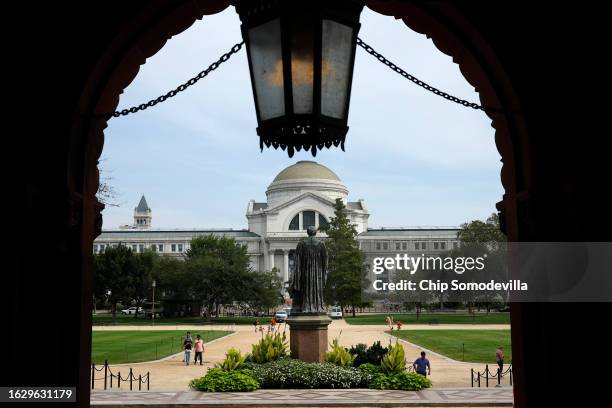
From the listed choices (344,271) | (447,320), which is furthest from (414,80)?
(344,271)

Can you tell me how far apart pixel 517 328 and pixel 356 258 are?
62.5m

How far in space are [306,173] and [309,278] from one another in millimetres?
100408

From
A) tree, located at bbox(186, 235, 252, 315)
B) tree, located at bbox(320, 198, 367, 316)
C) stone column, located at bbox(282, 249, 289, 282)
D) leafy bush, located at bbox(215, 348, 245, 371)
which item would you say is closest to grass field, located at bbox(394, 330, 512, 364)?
leafy bush, located at bbox(215, 348, 245, 371)

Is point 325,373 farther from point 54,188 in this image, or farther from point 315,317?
point 54,188

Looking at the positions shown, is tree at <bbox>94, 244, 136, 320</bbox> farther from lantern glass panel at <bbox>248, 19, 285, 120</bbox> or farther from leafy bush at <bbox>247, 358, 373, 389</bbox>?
lantern glass panel at <bbox>248, 19, 285, 120</bbox>

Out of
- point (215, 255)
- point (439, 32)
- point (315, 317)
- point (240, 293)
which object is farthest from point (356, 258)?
point (439, 32)

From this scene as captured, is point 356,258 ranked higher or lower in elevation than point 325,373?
higher

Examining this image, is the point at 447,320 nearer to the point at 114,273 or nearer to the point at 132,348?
the point at 114,273

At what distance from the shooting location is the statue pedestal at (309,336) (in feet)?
57.8

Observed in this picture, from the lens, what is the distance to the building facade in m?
112

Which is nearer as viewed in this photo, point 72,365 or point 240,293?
point 72,365

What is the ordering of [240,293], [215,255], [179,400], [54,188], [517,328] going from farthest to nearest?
[215,255], [240,293], [179,400], [517,328], [54,188]

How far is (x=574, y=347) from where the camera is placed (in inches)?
147

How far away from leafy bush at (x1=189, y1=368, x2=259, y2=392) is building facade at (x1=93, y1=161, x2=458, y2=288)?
299 feet
